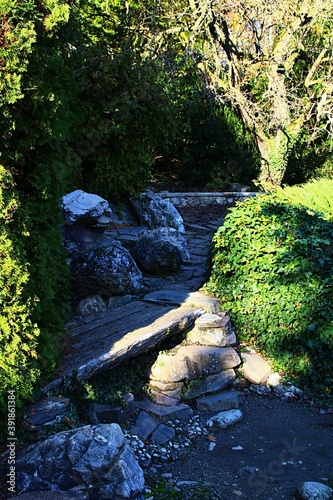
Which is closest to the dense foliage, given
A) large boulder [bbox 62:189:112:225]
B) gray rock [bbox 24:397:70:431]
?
gray rock [bbox 24:397:70:431]

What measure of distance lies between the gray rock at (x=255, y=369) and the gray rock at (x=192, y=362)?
0.12 m

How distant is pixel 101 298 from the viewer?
18.5 ft

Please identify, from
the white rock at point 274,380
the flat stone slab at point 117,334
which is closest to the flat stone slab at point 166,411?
the flat stone slab at point 117,334

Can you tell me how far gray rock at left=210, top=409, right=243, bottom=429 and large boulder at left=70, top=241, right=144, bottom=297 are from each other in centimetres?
174

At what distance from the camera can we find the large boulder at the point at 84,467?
2.97 metres

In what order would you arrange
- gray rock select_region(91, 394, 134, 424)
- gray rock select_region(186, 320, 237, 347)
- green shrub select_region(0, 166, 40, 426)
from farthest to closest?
gray rock select_region(186, 320, 237, 347)
gray rock select_region(91, 394, 134, 424)
green shrub select_region(0, 166, 40, 426)

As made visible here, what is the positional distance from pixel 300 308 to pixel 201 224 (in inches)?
207

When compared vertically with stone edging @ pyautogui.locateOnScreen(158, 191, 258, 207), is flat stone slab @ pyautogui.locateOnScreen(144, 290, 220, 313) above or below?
below

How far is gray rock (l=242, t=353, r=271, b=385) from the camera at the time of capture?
17.1 feet

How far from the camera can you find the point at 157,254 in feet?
21.7

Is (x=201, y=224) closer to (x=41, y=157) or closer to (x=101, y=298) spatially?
(x=101, y=298)

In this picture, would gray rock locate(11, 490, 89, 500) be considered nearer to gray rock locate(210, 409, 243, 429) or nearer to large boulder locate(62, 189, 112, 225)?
gray rock locate(210, 409, 243, 429)

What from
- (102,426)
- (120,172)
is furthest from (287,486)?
(120,172)

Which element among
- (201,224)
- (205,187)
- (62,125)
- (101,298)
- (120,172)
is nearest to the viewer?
(62,125)
